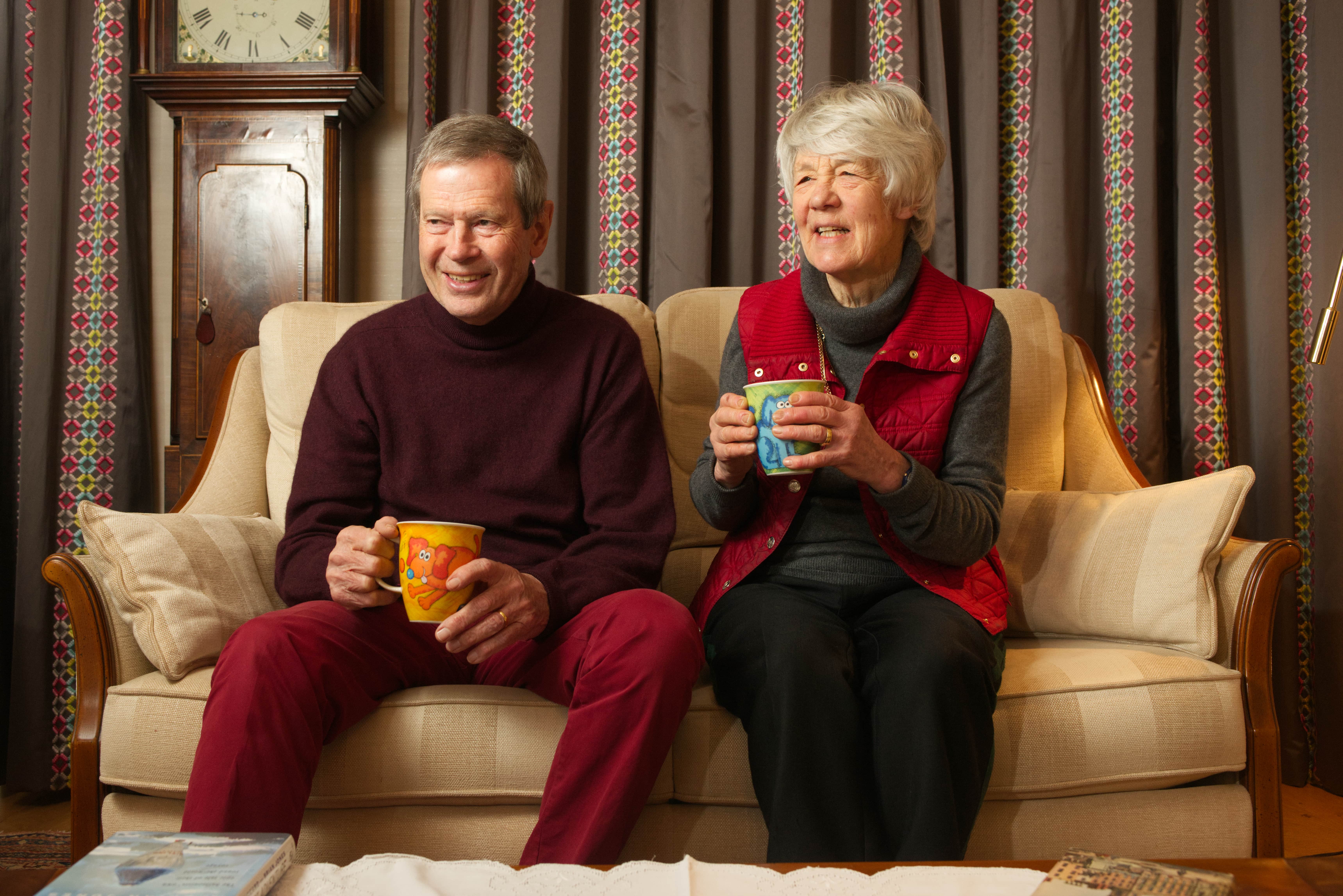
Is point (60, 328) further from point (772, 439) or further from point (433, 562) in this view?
point (772, 439)

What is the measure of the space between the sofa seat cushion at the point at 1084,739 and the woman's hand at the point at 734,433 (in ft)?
1.06

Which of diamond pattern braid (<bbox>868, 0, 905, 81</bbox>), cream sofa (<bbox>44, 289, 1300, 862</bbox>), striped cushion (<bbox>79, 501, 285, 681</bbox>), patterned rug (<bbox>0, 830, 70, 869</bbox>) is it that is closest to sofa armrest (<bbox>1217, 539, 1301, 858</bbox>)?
cream sofa (<bbox>44, 289, 1300, 862</bbox>)

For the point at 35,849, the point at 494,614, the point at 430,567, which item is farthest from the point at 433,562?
the point at 35,849

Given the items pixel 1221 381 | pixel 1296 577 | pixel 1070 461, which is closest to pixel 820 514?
pixel 1070 461

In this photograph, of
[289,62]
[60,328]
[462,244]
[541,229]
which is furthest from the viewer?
[60,328]

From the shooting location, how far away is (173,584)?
4.24 ft

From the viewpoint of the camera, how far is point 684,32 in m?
2.16

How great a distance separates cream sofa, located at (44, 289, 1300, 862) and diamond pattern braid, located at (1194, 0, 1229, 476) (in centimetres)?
82

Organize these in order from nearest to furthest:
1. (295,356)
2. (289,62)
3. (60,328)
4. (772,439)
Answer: (772,439) → (295,356) → (289,62) → (60,328)

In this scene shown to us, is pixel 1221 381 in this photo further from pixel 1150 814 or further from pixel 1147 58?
pixel 1150 814

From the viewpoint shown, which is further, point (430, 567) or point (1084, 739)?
point (1084, 739)

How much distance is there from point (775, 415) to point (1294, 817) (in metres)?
1.63

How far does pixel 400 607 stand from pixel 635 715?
38 cm

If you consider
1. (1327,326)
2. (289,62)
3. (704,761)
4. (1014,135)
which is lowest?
(704,761)
